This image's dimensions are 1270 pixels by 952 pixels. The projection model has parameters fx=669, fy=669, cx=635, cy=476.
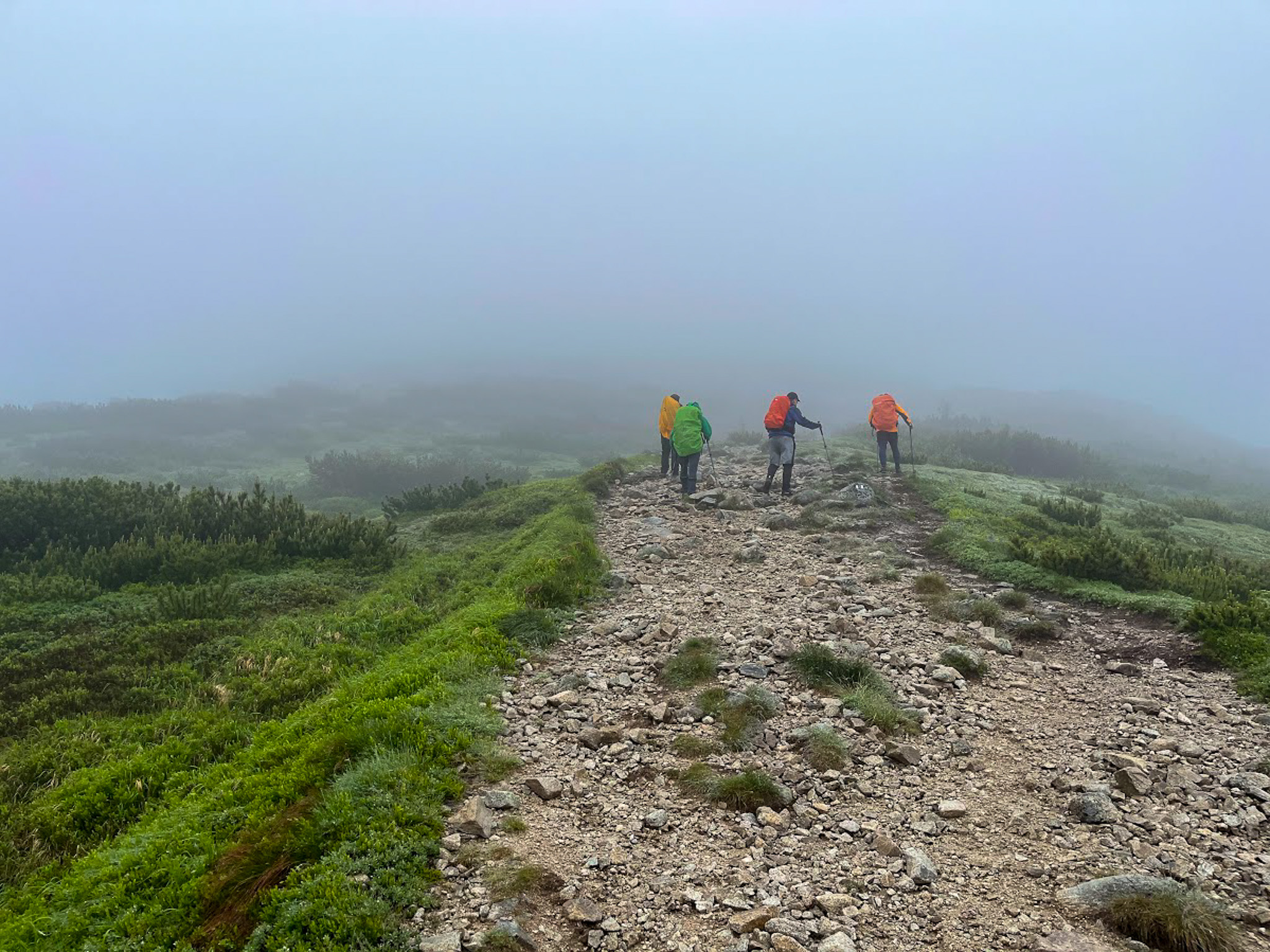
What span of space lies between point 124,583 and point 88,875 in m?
9.31

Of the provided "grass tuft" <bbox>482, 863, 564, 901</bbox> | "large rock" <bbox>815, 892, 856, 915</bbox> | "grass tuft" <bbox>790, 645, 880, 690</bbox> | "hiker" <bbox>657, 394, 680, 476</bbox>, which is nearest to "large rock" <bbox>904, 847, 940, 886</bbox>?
"large rock" <bbox>815, 892, 856, 915</bbox>

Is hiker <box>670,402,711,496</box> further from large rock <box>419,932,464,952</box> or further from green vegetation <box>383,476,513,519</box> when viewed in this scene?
large rock <box>419,932,464,952</box>

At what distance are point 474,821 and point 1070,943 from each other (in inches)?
168

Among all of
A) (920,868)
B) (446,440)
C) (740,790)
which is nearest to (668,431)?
(740,790)

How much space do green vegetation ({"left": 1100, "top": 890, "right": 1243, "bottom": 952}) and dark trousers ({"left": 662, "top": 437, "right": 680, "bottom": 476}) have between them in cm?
1894

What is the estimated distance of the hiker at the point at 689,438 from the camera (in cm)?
2003

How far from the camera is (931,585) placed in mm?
11836

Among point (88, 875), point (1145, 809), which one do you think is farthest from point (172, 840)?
point (1145, 809)

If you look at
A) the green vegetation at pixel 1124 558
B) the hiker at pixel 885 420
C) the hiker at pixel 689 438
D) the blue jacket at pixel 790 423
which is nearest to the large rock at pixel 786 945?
the green vegetation at pixel 1124 558

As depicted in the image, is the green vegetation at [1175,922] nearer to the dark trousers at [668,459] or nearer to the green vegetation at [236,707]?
the green vegetation at [236,707]

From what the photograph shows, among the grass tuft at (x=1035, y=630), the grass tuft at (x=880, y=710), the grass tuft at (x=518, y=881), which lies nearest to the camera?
the grass tuft at (x=518, y=881)

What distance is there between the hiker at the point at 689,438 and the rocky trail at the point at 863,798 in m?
9.56

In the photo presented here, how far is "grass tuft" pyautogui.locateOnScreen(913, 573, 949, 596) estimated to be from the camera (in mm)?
11625

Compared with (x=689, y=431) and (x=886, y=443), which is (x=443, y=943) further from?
(x=886, y=443)
